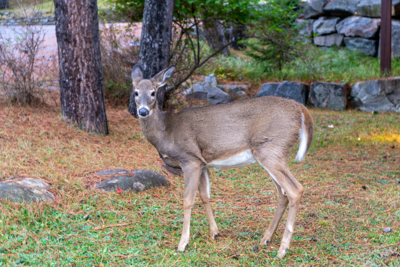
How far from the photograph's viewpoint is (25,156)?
19.1 feet

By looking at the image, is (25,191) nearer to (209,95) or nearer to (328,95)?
(209,95)

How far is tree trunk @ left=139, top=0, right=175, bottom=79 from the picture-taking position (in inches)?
320

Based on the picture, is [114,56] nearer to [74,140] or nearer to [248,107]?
[74,140]

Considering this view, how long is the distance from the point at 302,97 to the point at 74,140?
278 inches

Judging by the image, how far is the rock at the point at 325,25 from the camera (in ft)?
52.6

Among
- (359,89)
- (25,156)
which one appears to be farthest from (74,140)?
(359,89)

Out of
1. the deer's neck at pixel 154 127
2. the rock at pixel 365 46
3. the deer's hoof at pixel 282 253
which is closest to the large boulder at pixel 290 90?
the rock at pixel 365 46

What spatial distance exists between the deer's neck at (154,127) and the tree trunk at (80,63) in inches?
121

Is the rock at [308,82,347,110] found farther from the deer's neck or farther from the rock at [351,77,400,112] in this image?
the deer's neck

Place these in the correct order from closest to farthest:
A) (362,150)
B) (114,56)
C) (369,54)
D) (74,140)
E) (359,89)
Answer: (74,140) < (362,150) < (114,56) < (359,89) < (369,54)

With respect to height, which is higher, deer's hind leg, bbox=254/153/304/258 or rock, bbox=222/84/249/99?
deer's hind leg, bbox=254/153/304/258

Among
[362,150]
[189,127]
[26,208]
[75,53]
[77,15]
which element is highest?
[77,15]

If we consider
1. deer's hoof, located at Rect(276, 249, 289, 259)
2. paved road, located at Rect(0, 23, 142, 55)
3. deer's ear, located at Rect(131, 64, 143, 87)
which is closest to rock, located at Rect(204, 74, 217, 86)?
paved road, located at Rect(0, 23, 142, 55)

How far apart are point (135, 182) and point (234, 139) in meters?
1.87
